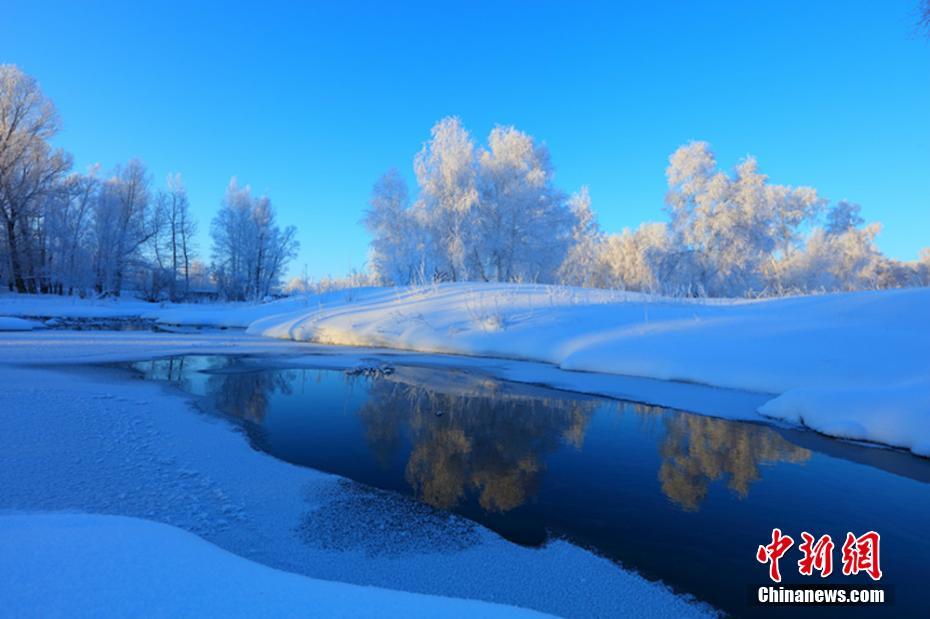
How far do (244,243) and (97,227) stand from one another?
9621 mm

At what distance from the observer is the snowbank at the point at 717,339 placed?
177 inches

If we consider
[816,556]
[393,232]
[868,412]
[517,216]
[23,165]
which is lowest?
[816,556]

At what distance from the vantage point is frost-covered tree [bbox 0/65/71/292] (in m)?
24.2

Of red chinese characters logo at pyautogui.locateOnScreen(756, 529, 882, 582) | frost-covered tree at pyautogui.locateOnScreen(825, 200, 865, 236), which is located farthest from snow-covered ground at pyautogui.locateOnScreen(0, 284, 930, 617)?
frost-covered tree at pyautogui.locateOnScreen(825, 200, 865, 236)

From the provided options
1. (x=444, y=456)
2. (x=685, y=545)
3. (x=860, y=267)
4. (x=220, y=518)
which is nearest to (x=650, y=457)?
(x=685, y=545)

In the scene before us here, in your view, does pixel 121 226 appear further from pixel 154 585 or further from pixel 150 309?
pixel 154 585

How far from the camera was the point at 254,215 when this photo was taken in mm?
37781

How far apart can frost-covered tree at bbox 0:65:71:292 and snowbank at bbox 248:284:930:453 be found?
926 inches

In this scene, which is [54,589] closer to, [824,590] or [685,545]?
[685,545]

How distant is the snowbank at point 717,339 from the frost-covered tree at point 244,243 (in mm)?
26913

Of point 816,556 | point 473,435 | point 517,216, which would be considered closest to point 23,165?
point 517,216

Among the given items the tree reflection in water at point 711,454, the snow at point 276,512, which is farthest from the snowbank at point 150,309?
the tree reflection in water at point 711,454

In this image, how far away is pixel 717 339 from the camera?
725 centimetres

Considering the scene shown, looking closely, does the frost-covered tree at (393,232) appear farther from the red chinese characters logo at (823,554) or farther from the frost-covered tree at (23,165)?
the red chinese characters logo at (823,554)
